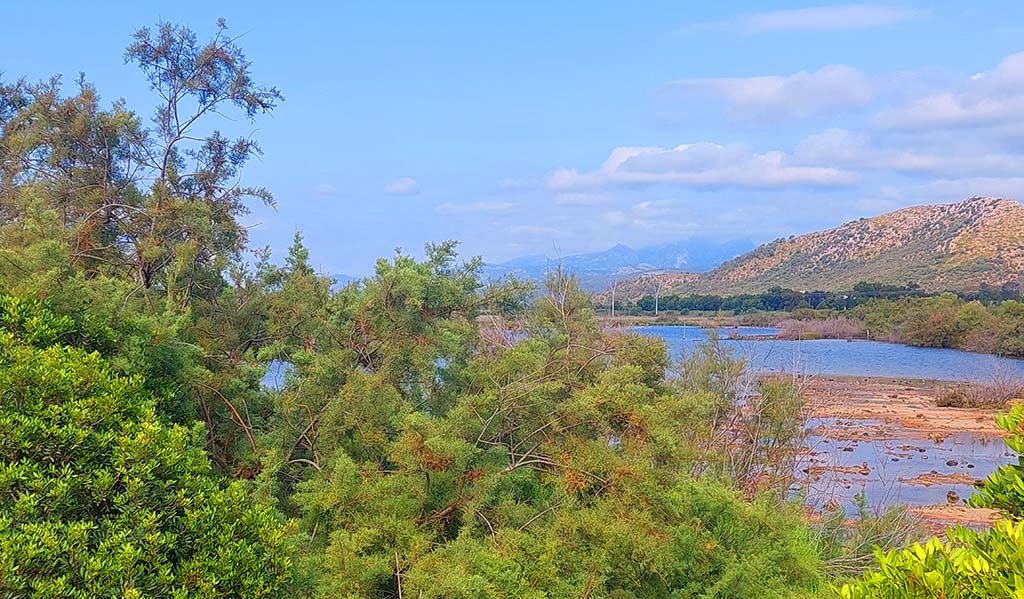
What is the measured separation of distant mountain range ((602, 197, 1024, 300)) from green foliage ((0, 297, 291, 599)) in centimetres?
5108

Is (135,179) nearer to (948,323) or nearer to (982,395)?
(982,395)

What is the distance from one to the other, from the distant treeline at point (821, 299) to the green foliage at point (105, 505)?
46.3 m

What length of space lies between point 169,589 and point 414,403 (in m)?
3.41

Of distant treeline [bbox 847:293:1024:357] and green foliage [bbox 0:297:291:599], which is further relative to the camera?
distant treeline [bbox 847:293:1024:357]

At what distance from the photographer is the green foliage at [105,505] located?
9.02ft

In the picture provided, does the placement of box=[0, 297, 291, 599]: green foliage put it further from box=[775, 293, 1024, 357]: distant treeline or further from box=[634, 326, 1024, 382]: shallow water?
box=[775, 293, 1024, 357]: distant treeline

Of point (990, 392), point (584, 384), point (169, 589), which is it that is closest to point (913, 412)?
point (990, 392)

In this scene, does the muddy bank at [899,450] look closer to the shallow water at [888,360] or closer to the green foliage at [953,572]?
the shallow water at [888,360]

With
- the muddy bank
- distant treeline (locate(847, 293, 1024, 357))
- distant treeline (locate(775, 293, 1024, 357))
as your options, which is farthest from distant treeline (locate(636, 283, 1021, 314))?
the muddy bank

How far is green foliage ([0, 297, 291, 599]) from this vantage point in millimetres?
2750

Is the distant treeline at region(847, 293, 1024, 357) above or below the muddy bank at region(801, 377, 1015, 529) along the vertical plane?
above

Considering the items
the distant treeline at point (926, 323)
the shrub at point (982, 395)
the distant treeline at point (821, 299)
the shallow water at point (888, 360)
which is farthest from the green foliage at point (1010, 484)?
the distant treeline at point (821, 299)

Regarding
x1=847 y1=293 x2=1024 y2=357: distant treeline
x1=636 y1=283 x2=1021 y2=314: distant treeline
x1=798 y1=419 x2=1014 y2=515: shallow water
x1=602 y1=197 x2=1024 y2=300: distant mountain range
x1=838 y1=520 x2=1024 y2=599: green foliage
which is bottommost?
x1=798 y1=419 x2=1014 y2=515: shallow water

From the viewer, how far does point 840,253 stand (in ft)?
264
